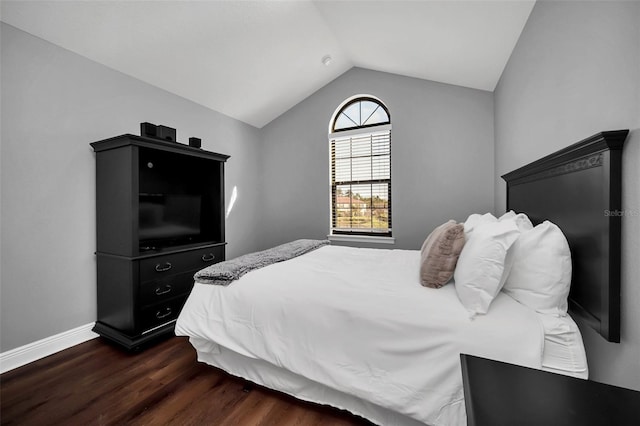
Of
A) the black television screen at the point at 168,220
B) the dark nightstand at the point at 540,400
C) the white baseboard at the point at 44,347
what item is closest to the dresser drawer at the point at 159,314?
the black television screen at the point at 168,220

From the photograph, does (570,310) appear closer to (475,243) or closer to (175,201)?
(475,243)

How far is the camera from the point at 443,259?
4.89ft

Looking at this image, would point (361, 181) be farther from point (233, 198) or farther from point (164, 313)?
point (164, 313)

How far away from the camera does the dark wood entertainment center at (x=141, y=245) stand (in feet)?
6.91

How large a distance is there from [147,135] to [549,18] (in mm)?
3118

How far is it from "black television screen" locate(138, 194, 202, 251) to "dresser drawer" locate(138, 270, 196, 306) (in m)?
0.33

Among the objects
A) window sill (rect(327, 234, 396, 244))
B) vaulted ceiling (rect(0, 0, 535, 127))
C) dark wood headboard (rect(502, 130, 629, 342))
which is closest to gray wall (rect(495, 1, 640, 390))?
dark wood headboard (rect(502, 130, 629, 342))

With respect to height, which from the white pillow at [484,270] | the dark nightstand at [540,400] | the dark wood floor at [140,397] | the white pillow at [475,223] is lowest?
the dark wood floor at [140,397]

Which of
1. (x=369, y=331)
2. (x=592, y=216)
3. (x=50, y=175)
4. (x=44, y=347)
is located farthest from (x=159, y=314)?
(x=592, y=216)

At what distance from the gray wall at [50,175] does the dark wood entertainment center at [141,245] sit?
135mm

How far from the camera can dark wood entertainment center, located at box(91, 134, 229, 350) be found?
2.11 metres

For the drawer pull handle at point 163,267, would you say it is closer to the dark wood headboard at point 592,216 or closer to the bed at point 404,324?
the bed at point 404,324

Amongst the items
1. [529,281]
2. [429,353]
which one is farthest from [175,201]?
[529,281]

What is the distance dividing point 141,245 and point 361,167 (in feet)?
9.64
